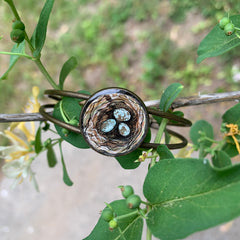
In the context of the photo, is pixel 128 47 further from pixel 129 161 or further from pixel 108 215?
pixel 108 215

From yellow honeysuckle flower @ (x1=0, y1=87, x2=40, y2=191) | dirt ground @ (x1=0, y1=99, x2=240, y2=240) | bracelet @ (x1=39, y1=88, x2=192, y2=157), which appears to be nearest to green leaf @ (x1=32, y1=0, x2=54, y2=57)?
→ bracelet @ (x1=39, y1=88, x2=192, y2=157)

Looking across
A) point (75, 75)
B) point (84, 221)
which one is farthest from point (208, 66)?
point (84, 221)

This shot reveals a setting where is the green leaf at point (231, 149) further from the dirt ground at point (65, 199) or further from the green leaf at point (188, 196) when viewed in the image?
the dirt ground at point (65, 199)

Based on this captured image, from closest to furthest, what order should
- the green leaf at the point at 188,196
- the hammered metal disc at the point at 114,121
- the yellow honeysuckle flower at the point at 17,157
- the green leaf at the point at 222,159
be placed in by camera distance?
the green leaf at the point at 188,196
the hammered metal disc at the point at 114,121
the green leaf at the point at 222,159
the yellow honeysuckle flower at the point at 17,157

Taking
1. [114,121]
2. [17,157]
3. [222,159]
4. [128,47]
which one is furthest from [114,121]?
[128,47]

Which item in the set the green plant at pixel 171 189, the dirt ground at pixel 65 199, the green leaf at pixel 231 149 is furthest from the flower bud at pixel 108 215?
the dirt ground at pixel 65 199

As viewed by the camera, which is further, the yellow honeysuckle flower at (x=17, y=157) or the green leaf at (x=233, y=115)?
the yellow honeysuckle flower at (x=17, y=157)

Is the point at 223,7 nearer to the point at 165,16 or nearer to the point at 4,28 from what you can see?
the point at 165,16
